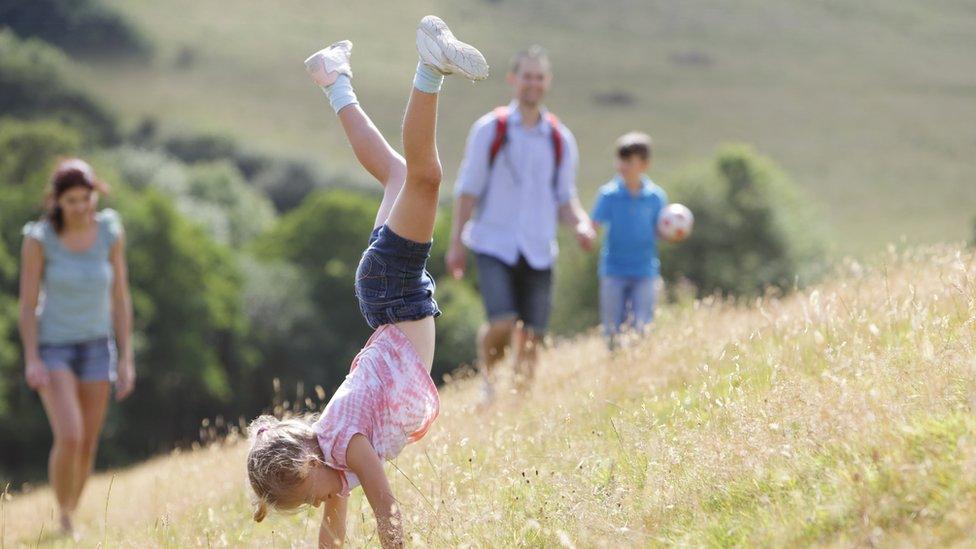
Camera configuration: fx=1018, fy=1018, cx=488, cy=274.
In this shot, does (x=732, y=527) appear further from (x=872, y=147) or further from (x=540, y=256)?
(x=872, y=147)

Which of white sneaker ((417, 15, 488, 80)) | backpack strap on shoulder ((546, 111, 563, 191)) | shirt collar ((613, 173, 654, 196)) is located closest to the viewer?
white sneaker ((417, 15, 488, 80))

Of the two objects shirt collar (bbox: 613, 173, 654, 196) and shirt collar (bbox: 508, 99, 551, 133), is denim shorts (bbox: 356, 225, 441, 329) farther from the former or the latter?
shirt collar (bbox: 613, 173, 654, 196)

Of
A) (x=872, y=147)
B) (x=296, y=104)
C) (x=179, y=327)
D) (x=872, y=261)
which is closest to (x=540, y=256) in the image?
(x=872, y=261)

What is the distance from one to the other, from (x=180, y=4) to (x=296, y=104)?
24.3 m

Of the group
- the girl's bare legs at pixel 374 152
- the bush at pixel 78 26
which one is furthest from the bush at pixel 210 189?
the girl's bare legs at pixel 374 152

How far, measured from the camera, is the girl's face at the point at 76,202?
292 inches

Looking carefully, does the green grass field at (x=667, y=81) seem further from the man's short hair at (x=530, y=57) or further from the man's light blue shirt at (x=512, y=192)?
the man's light blue shirt at (x=512, y=192)

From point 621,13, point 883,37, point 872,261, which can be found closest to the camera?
point 872,261

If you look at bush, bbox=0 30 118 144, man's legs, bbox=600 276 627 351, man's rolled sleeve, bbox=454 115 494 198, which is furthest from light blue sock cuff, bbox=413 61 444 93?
bush, bbox=0 30 118 144

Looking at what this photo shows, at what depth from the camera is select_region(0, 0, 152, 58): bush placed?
8575 centimetres

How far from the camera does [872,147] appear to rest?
292 feet

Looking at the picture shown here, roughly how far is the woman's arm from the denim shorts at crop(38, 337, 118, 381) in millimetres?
77

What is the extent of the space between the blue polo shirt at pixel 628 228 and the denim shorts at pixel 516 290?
32.9 inches

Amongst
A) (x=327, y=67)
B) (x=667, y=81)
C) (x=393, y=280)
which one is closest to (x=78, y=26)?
(x=667, y=81)
